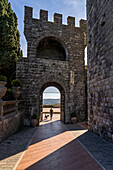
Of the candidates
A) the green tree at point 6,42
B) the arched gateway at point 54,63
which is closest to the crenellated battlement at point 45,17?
the arched gateway at point 54,63

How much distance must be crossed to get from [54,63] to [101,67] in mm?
5587

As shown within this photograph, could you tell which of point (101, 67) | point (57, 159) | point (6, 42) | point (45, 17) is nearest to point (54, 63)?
point (45, 17)

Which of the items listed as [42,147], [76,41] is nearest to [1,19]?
[76,41]

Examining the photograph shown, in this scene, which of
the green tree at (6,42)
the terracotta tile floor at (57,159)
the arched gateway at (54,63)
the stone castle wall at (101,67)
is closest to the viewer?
the terracotta tile floor at (57,159)

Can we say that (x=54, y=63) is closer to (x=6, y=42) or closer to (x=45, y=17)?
(x=45, y=17)

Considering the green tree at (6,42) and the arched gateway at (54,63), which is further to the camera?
the green tree at (6,42)

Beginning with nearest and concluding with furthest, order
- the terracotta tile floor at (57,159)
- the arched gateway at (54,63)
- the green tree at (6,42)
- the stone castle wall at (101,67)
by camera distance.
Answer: the terracotta tile floor at (57,159)
the stone castle wall at (101,67)
the arched gateway at (54,63)
the green tree at (6,42)

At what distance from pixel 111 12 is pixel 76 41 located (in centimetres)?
698

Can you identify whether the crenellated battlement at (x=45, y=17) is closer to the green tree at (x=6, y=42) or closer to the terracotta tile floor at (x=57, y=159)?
the green tree at (x=6, y=42)

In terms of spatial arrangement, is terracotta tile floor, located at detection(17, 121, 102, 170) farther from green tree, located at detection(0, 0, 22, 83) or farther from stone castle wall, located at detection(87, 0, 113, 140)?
green tree, located at detection(0, 0, 22, 83)

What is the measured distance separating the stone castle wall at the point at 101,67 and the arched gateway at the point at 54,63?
3.71m

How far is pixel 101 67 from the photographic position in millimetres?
5945

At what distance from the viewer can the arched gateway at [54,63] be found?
1001 centimetres

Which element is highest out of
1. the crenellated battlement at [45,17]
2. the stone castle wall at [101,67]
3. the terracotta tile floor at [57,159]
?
the crenellated battlement at [45,17]
